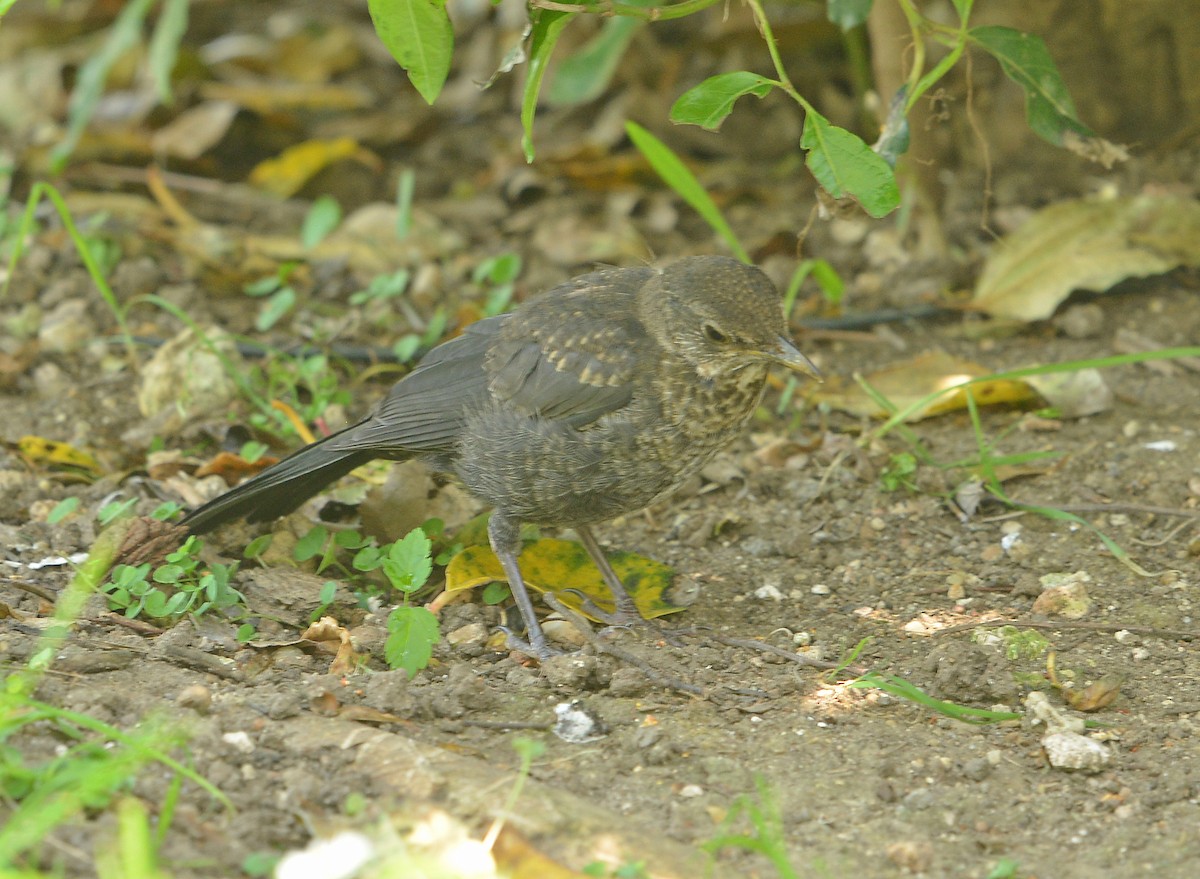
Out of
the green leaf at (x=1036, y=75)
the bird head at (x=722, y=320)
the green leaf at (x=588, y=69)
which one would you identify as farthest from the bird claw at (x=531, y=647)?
the green leaf at (x=588, y=69)

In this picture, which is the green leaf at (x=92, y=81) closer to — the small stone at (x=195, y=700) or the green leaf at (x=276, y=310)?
the green leaf at (x=276, y=310)

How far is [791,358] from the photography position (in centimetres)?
376

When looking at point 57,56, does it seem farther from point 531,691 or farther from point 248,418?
point 531,691

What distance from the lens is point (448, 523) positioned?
177 inches

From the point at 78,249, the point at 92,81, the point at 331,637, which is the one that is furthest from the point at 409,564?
the point at 92,81

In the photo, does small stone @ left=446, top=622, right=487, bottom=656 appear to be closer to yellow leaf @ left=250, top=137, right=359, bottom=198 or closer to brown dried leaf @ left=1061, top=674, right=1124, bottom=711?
brown dried leaf @ left=1061, top=674, right=1124, bottom=711

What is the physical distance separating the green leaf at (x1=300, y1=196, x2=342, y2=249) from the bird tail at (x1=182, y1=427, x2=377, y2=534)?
1.94 metres

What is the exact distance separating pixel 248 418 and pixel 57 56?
3311mm

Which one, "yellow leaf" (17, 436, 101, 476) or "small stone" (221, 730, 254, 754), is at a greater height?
"small stone" (221, 730, 254, 754)

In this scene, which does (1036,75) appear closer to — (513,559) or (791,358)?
(791,358)

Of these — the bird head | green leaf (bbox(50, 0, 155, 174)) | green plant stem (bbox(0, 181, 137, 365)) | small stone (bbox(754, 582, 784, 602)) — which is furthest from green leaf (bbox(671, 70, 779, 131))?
green leaf (bbox(50, 0, 155, 174))

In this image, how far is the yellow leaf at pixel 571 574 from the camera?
3.96 m

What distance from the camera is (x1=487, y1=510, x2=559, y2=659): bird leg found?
3.75 m

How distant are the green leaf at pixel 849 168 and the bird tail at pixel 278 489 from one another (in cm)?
Result: 157
